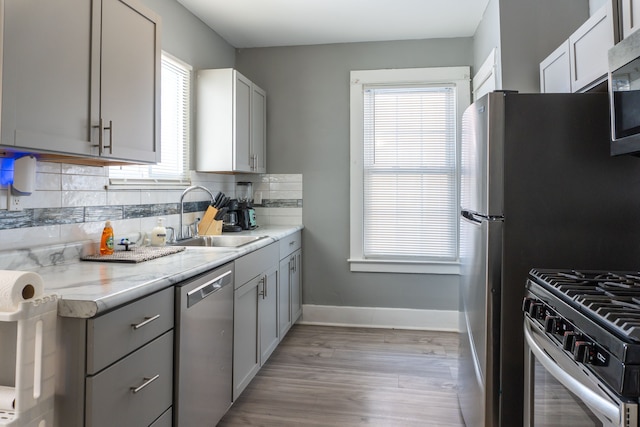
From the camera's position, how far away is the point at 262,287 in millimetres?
2713

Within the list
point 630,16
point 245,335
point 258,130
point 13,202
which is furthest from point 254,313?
point 630,16

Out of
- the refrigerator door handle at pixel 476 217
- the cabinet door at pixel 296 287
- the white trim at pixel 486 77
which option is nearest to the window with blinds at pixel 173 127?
the cabinet door at pixel 296 287

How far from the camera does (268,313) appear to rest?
2.86 m

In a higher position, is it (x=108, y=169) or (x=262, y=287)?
(x=108, y=169)

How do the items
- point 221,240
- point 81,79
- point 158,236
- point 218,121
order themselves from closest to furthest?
point 81,79 < point 158,236 < point 221,240 < point 218,121

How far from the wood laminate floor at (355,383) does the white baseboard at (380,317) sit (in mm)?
127

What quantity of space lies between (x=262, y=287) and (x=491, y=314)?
4.81 ft

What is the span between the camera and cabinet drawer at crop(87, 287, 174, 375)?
3.95 ft

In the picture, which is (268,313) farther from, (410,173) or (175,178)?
(410,173)

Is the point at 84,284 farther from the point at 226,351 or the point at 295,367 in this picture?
the point at 295,367

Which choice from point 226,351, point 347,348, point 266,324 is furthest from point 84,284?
point 347,348

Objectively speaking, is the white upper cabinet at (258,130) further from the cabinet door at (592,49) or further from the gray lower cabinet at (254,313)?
the cabinet door at (592,49)

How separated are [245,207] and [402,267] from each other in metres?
1.48

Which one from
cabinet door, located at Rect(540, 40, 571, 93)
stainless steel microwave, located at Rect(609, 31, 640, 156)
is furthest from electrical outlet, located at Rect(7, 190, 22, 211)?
cabinet door, located at Rect(540, 40, 571, 93)
